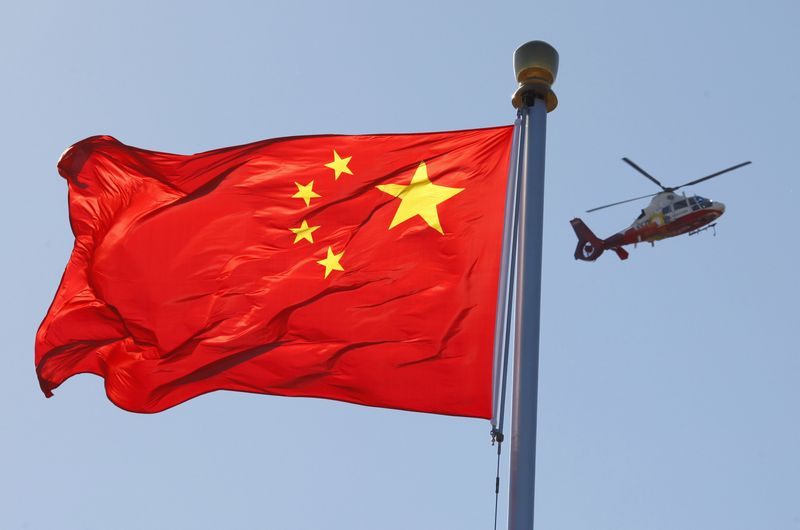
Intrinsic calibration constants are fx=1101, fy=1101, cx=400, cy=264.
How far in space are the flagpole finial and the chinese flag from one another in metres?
1.01

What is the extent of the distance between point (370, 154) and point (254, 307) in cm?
203

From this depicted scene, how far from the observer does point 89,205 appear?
42.8 ft

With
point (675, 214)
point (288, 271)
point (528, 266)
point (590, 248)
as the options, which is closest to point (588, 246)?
point (590, 248)

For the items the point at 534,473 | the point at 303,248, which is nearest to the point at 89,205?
the point at 303,248

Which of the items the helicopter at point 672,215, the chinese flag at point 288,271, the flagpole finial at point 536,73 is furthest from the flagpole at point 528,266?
the helicopter at point 672,215

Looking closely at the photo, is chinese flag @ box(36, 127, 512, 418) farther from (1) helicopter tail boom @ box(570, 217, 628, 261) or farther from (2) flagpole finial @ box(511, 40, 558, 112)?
(1) helicopter tail boom @ box(570, 217, 628, 261)

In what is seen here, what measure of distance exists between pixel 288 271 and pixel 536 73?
11.6 ft

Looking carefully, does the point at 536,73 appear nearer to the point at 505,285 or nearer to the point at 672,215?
the point at 505,285

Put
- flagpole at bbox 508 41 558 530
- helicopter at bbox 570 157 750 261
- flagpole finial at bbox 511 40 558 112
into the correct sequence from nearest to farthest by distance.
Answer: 1. flagpole at bbox 508 41 558 530
2. flagpole finial at bbox 511 40 558 112
3. helicopter at bbox 570 157 750 261

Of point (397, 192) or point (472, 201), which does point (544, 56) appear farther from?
point (397, 192)

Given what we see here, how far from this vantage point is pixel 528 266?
27.1ft

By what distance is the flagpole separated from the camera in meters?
7.43

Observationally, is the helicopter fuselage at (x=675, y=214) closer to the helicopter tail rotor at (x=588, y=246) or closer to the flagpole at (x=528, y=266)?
the helicopter tail rotor at (x=588, y=246)

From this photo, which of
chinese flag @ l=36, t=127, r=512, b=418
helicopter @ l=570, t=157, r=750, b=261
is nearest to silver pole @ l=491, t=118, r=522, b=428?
chinese flag @ l=36, t=127, r=512, b=418
